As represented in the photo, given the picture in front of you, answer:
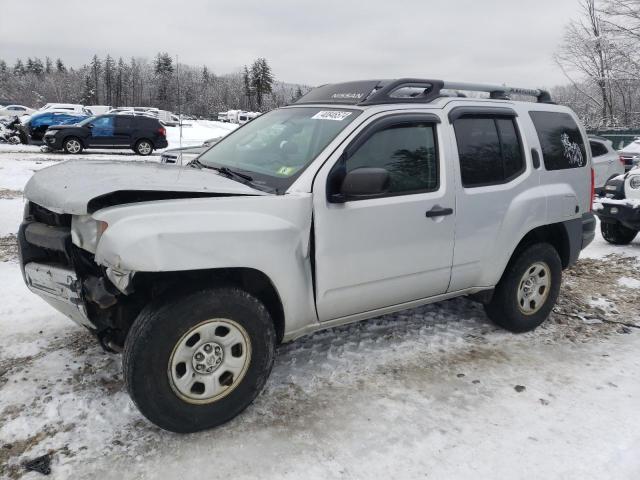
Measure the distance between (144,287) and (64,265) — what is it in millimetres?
508

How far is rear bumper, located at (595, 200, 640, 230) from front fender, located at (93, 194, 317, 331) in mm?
6094

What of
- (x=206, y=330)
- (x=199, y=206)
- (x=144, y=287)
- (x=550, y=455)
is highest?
(x=199, y=206)

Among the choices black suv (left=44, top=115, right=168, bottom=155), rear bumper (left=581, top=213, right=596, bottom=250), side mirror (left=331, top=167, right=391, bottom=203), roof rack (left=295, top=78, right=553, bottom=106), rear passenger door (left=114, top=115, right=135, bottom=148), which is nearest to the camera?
side mirror (left=331, top=167, right=391, bottom=203)

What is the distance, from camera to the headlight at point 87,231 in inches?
100

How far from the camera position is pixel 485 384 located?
3471 mm

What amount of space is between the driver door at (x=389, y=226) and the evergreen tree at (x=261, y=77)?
93718 mm

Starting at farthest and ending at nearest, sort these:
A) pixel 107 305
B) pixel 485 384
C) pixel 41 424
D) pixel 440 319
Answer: pixel 440 319 < pixel 485 384 < pixel 41 424 < pixel 107 305

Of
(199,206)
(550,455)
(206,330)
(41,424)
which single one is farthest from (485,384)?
(41,424)

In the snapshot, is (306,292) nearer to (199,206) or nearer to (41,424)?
(199,206)

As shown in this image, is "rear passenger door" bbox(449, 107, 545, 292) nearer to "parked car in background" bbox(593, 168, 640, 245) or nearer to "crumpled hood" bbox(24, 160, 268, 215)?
"crumpled hood" bbox(24, 160, 268, 215)

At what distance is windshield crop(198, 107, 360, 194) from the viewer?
3.22m

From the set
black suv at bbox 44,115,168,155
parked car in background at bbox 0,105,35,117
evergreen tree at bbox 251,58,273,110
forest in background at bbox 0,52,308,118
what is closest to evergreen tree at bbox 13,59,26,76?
forest in background at bbox 0,52,308,118

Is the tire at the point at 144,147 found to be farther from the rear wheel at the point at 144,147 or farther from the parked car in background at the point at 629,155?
the parked car in background at the point at 629,155

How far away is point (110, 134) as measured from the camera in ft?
65.5
